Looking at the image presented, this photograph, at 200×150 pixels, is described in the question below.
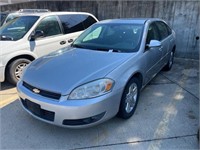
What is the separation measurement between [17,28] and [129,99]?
346 centimetres

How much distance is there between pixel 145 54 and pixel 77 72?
1.36 m

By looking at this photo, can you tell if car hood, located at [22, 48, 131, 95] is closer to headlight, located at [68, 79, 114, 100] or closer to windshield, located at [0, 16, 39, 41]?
headlight, located at [68, 79, 114, 100]

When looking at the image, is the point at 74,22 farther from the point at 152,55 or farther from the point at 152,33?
the point at 152,55

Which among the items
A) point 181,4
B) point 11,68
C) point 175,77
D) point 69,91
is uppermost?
point 181,4

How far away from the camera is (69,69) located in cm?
300

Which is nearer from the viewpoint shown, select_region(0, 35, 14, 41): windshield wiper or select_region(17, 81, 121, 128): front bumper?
select_region(17, 81, 121, 128): front bumper

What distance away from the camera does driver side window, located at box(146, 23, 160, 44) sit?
391 cm

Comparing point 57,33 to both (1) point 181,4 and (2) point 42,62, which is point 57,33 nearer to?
(2) point 42,62

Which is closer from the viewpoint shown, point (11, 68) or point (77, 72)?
point (77, 72)

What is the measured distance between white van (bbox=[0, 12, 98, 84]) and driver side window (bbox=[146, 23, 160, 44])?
7.24ft

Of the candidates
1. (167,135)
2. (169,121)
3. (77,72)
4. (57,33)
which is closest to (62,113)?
(77,72)

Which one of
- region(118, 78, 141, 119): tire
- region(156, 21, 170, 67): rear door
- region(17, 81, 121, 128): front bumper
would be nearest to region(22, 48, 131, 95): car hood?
region(17, 81, 121, 128): front bumper

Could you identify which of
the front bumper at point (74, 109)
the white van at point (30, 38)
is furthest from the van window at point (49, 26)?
the front bumper at point (74, 109)

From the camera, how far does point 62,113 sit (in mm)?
2574
